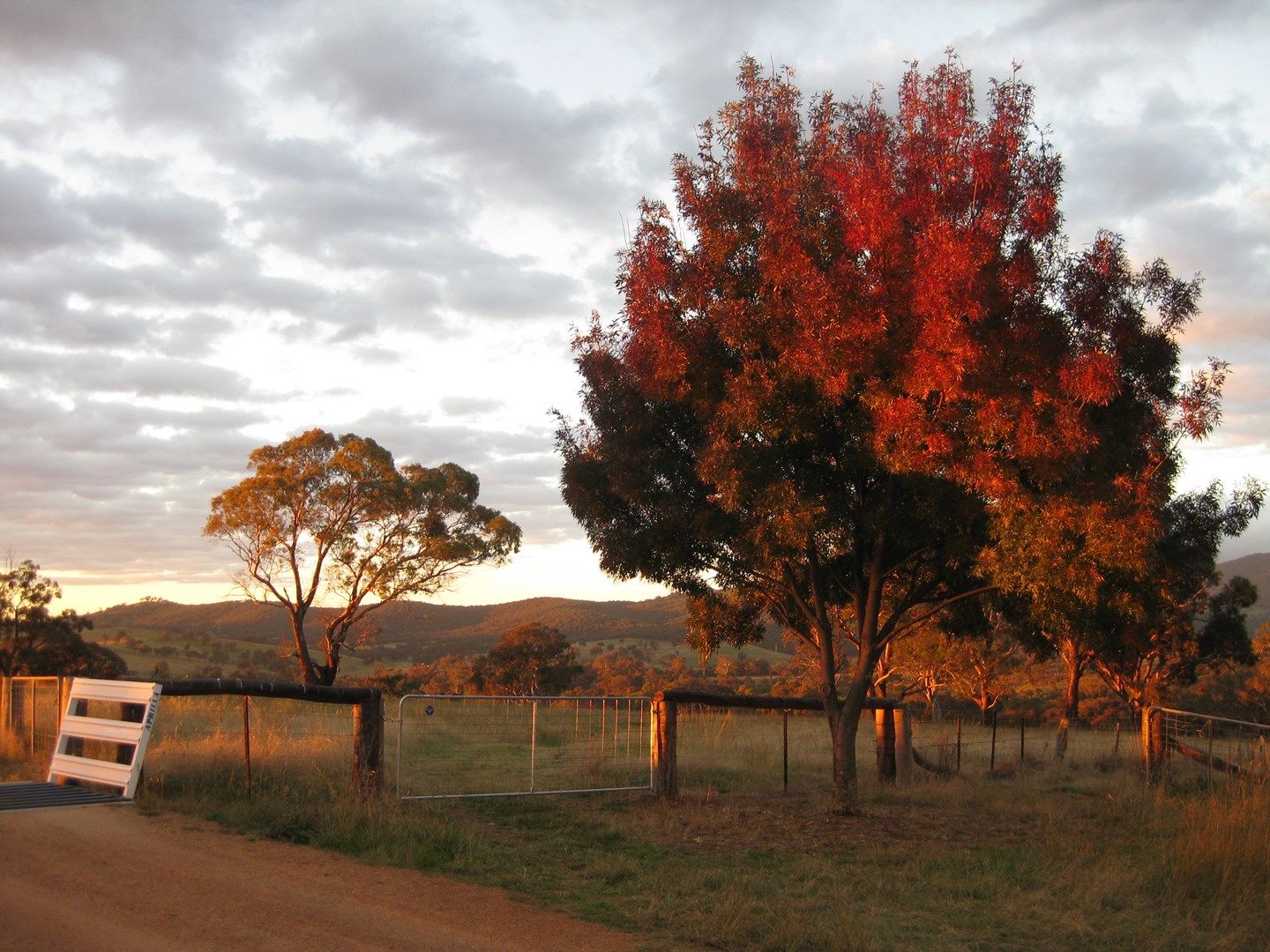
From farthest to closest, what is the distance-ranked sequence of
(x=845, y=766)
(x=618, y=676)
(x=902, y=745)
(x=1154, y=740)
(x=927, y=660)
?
(x=618, y=676), (x=927, y=660), (x=1154, y=740), (x=902, y=745), (x=845, y=766)

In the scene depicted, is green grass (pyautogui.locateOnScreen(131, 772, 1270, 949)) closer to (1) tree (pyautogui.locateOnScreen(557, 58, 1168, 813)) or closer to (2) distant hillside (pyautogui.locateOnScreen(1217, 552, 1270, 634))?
(1) tree (pyautogui.locateOnScreen(557, 58, 1168, 813))

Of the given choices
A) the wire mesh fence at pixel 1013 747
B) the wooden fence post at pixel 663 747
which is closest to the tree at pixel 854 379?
the wooden fence post at pixel 663 747

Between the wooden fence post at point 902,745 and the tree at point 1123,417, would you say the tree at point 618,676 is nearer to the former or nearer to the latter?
the wooden fence post at point 902,745

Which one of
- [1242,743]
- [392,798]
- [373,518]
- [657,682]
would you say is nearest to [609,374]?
[392,798]

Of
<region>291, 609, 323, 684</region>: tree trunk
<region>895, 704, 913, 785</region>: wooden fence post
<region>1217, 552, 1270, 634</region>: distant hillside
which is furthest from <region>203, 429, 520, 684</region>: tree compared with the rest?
<region>1217, 552, 1270, 634</region>: distant hillside

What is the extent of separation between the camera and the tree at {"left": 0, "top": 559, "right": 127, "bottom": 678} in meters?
31.5

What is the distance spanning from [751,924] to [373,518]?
34651mm

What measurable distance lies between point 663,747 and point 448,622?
8743cm

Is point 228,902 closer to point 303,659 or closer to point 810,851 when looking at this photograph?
point 810,851

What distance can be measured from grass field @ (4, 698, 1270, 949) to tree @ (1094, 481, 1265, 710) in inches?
127

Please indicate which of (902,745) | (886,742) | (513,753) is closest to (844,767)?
(886,742)

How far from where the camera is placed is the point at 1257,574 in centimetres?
11688

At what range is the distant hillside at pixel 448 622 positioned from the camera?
270 feet

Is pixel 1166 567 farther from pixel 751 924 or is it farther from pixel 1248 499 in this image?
pixel 751 924
